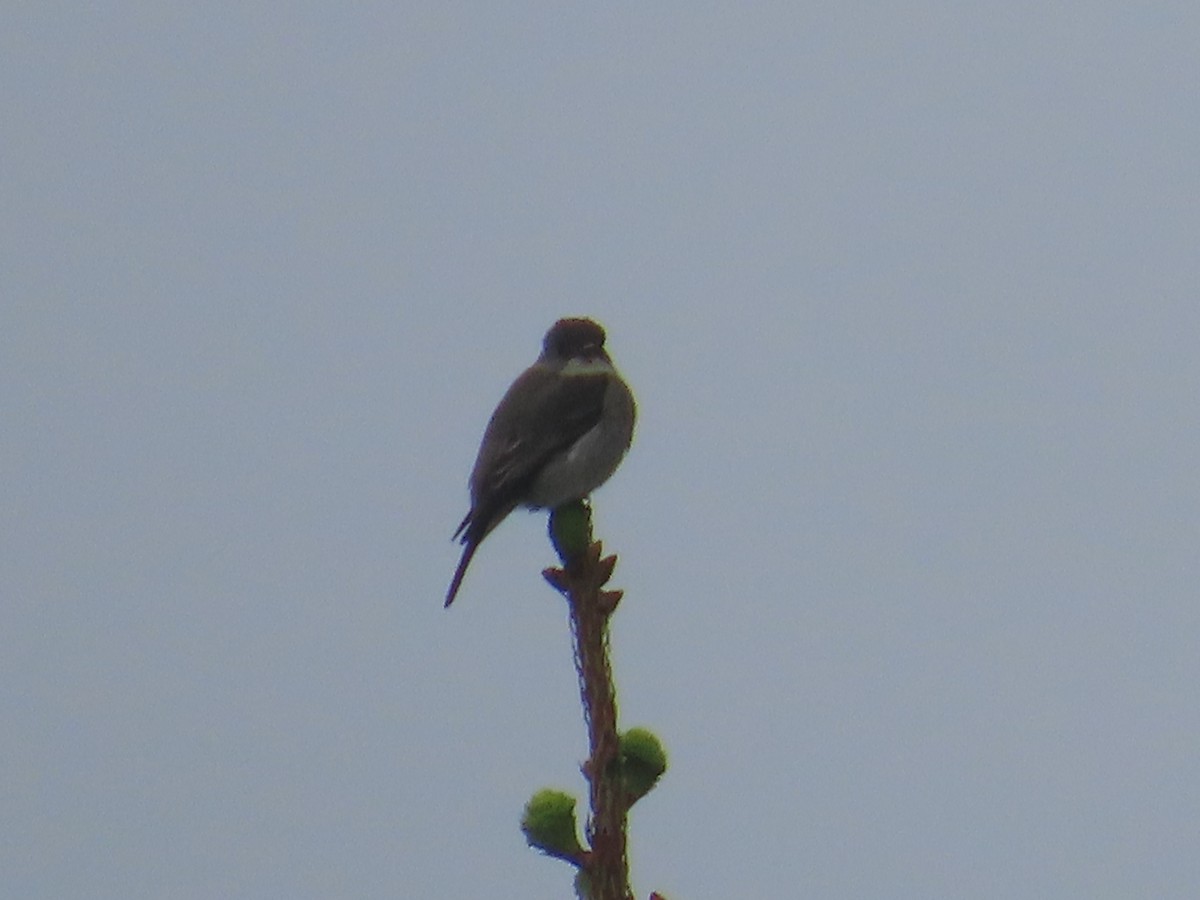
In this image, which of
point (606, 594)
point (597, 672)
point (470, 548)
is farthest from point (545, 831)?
point (470, 548)

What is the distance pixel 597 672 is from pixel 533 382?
15.7 ft

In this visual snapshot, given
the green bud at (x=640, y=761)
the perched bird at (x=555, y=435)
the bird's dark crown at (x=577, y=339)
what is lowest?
the green bud at (x=640, y=761)

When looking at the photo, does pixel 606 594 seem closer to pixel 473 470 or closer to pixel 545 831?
pixel 545 831

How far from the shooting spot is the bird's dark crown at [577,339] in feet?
29.7

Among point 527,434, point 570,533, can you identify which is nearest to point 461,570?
point 527,434

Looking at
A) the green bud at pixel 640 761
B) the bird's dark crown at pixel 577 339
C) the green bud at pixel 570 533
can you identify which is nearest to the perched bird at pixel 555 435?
the bird's dark crown at pixel 577 339

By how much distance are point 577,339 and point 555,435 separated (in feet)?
3.23

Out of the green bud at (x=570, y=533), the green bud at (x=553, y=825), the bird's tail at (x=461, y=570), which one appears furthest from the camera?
the bird's tail at (x=461, y=570)

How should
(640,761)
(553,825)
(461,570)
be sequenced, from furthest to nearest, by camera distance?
(461,570)
(640,761)
(553,825)

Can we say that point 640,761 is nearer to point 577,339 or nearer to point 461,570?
→ point 461,570

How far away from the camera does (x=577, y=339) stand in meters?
9.06

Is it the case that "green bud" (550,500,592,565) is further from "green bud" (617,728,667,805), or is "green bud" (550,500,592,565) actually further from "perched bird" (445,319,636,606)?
"perched bird" (445,319,636,606)

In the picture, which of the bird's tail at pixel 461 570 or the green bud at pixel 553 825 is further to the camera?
the bird's tail at pixel 461 570

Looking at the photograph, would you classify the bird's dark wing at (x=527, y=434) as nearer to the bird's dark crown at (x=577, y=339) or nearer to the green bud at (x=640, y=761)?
the bird's dark crown at (x=577, y=339)
